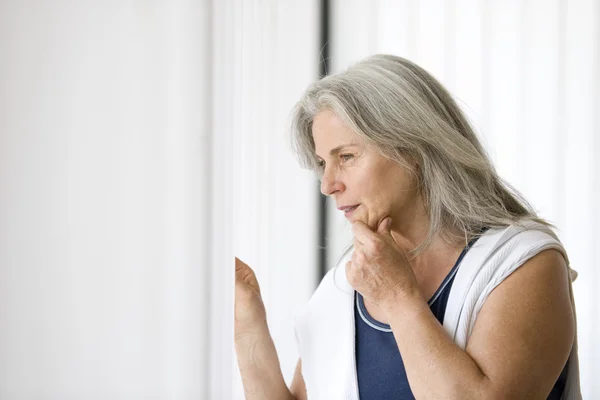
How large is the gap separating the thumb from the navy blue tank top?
0.44 feet

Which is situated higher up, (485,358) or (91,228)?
(91,228)

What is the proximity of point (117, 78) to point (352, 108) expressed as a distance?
0.61 metres

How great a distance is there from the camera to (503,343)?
995 mm

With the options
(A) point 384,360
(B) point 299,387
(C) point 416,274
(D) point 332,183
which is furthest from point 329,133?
(B) point 299,387

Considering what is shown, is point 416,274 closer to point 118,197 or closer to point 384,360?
point 384,360

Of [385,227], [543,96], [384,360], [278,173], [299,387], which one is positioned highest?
[543,96]

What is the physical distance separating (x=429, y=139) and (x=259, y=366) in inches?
22.8

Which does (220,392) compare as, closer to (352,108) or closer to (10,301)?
(10,301)

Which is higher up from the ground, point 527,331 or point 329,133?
point 329,133

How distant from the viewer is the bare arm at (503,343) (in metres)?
0.98

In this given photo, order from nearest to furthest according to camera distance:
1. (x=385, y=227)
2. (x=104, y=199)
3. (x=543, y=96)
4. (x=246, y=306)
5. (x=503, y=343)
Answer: (x=104, y=199) → (x=503, y=343) → (x=385, y=227) → (x=246, y=306) → (x=543, y=96)

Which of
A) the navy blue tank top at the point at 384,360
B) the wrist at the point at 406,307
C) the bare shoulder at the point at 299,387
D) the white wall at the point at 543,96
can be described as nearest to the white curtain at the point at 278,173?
the white wall at the point at 543,96

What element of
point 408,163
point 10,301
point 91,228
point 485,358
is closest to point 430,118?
point 408,163

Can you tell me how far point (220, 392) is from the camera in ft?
2.85
